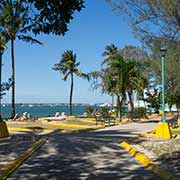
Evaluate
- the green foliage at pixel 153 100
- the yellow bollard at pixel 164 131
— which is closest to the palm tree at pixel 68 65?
the green foliage at pixel 153 100

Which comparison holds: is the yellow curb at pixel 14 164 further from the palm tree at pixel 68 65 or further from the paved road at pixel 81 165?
the palm tree at pixel 68 65

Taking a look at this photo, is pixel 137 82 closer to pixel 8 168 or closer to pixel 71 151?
pixel 71 151

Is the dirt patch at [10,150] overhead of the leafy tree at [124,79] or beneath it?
beneath

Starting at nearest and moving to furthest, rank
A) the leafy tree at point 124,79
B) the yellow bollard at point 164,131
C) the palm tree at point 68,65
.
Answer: the yellow bollard at point 164,131 → the leafy tree at point 124,79 → the palm tree at point 68,65

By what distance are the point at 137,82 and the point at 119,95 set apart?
219cm

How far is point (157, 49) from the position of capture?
53.0ft

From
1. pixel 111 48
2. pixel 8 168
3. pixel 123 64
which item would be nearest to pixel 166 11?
pixel 8 168

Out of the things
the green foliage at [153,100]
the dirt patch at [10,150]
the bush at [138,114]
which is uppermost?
the green foliage at [153,100]

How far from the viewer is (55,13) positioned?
8336 mm

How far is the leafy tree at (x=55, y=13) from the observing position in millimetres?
8031

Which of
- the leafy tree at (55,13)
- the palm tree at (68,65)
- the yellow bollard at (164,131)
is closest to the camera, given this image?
the leafy tree at (55,13)

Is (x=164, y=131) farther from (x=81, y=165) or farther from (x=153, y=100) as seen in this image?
(x=153, y=100)

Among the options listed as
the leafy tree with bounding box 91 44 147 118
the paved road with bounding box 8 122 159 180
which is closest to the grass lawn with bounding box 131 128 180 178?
the paved road with bounding box 8 122 159 180

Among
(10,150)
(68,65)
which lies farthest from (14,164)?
(68,65)
